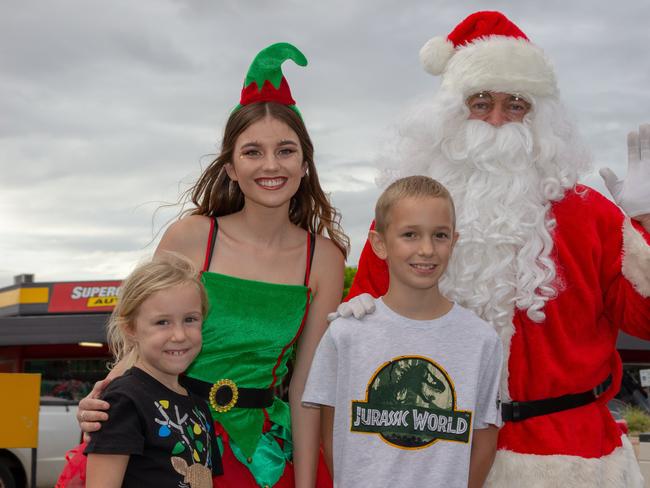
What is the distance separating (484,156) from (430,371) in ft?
3.55

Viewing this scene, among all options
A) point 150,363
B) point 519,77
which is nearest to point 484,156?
point 519,77

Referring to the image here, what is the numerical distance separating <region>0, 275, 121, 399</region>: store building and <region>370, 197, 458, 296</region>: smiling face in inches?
735

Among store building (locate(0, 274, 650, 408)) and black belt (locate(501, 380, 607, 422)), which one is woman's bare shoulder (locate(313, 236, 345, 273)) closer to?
black belt (locate(501, 380, 607, 422))

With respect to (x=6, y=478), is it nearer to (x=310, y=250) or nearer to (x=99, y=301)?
(x=310, y=250)

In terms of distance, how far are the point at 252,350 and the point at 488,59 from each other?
1.61 meters

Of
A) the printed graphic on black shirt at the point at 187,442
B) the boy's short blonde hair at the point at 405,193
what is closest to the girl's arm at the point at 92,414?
the printed graphic on black shirt at the point at 187,442

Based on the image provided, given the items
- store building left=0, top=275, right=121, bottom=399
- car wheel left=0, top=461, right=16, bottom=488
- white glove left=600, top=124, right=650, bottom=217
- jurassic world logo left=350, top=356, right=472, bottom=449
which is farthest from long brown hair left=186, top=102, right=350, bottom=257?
store building left=0, top=275, right=121, bottom=399

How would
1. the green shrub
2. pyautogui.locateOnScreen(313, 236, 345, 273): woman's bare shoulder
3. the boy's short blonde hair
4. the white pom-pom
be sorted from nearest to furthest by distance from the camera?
the boy's short blonde hair < pyautogui.locateOnScreen(313, 236, 345, 273): woman's bare shoulder < the white pom-pom < the green shrub

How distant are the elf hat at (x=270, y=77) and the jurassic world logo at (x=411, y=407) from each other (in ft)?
4.29

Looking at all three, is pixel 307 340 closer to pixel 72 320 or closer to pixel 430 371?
pixel 430 371

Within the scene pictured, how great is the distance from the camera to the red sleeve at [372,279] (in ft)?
10.7

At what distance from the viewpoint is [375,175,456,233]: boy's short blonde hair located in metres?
2.71

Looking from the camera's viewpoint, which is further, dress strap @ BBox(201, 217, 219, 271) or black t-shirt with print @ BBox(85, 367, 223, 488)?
dress strap @ BBox(201, 217, 219, 271)

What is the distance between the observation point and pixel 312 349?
3.14 metres
